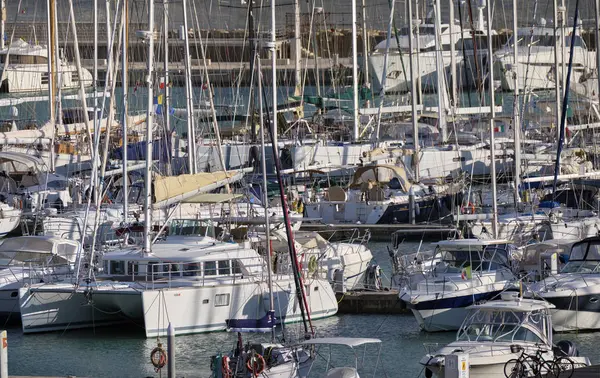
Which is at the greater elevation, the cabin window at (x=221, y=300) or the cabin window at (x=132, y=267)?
the cabin window at (x=132, y=267)

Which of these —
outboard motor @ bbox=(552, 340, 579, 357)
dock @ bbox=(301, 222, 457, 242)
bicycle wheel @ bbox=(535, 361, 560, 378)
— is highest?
bicycle wheel @ bbox=(535, 361, 560, 378)

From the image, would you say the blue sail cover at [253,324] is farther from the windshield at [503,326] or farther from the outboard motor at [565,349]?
the outboard motor at [565,349]

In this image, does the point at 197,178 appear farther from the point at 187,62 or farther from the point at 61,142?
the point at 61,142

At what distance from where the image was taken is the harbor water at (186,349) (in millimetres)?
23281

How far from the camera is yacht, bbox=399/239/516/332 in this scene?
25.4 m

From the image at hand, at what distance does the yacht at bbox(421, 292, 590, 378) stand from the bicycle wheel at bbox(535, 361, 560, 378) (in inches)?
17.6

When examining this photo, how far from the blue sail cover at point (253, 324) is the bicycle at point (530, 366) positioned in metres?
5.29

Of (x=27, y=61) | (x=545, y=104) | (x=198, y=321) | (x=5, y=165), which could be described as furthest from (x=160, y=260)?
(x=27, y=61)

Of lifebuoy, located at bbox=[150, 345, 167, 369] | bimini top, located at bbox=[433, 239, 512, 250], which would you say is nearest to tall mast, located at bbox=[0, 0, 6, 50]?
bimini top, located at bbox=[433, 239, 512, 250]

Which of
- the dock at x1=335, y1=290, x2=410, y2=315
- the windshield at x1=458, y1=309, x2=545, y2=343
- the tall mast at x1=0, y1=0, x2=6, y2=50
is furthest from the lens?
the tall mast at x1=0, y1=0, x2=6, y2=50

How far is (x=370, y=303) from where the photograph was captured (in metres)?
28.2

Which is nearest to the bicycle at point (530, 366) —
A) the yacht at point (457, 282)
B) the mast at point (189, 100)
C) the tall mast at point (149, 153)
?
the yacht at point (457, 282)

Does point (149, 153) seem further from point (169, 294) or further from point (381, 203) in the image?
point (381, 203)

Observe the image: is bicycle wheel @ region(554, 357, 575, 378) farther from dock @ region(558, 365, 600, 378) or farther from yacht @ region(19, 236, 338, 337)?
yacht @ region(19, 236, 338, 337)
